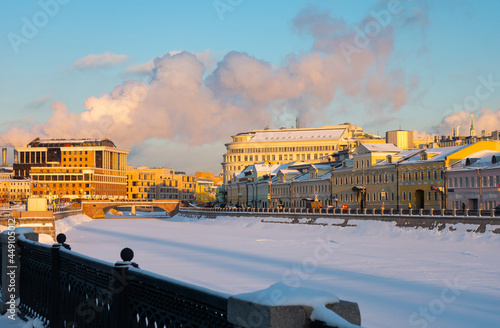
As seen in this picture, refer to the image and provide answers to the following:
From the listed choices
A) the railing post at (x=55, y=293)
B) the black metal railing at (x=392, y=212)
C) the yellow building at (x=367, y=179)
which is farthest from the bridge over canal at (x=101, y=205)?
the railing post at (x=55, y=293)

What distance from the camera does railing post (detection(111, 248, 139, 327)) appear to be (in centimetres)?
955

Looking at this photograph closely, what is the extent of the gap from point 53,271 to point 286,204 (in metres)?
119

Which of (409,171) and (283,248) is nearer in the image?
(283,248)

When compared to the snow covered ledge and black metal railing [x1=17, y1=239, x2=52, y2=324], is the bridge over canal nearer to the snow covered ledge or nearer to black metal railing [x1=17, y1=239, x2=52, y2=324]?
black metal railing [x1=17, y1=239, x2=52, y2=324]

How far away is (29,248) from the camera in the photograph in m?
15.9

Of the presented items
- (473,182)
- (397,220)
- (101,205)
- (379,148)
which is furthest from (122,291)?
(101,205)

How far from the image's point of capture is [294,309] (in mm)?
5883

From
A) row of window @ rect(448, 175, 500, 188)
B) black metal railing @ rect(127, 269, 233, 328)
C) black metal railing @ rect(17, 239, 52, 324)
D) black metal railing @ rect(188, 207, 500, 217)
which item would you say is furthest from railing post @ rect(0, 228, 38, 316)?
row of window @ rect(448, 175, 500, 188)

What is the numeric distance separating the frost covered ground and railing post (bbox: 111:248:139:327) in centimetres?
810

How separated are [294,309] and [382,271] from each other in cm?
3140

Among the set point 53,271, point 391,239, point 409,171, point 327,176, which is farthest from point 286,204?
point 53,271

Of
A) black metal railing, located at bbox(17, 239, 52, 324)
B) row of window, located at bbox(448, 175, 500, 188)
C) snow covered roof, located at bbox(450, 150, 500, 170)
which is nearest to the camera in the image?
black metal railing, located at bbox(17, 239, 52, 324)

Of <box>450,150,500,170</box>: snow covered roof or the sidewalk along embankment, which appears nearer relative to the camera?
the sidewalk along embankment

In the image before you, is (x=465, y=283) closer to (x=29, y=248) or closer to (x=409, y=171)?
(x=29, y=248)
